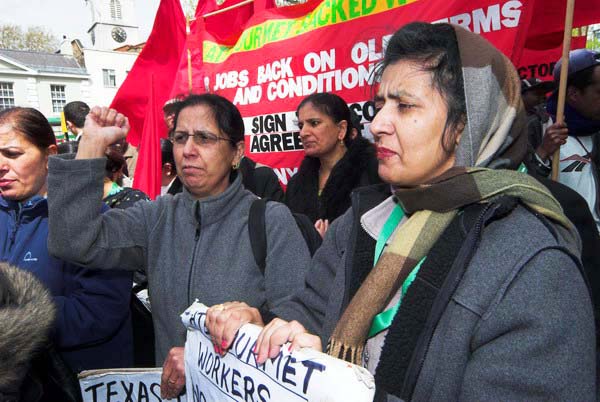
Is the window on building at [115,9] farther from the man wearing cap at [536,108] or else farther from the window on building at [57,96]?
the man wearing cap at [536,108]

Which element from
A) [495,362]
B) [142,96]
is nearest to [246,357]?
[495,362]

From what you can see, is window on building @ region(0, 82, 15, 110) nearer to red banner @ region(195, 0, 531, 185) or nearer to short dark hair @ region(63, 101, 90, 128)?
short dark hair @ region(63, 101, 90, 128)

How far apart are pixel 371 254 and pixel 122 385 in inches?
49.3

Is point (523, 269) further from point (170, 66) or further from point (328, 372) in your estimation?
point (170, 66)

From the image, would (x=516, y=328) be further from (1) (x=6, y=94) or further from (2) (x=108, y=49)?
(2) (x=108, y=49)

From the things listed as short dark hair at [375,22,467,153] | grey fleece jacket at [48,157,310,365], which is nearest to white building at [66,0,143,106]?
grey fleece jacket at [48,157,310,365]

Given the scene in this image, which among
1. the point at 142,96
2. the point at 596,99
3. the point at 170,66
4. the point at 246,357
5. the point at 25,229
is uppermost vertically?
the point at 170,66

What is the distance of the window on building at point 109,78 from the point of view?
45.0 meters

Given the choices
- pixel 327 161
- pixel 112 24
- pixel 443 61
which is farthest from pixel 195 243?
pixel 112 24

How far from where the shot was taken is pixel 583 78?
9.15 ft

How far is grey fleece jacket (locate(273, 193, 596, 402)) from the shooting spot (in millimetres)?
935

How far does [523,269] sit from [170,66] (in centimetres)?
463

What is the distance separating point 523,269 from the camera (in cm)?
100

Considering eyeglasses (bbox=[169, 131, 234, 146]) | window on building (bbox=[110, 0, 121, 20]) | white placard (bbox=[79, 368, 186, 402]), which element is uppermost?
window on building (bbox=[110, 0, 121, 20])
